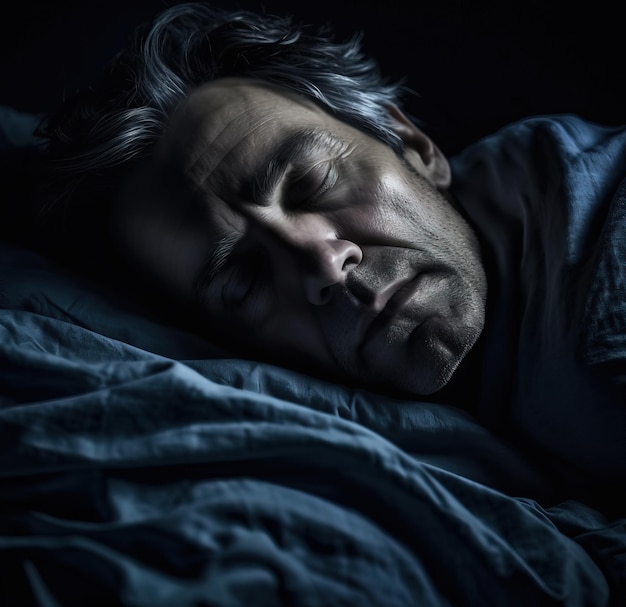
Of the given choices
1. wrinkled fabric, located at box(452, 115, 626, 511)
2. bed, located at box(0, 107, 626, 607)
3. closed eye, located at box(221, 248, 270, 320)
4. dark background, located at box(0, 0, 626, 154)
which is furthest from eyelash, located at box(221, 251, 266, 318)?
dark background, located at box(0, 0, 626, 154)

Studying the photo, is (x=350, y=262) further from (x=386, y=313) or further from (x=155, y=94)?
(x=155, y=94)

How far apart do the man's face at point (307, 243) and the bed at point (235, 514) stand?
0.83 feet

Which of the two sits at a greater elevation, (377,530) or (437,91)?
(437,91)

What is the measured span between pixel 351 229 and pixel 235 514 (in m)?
0.48

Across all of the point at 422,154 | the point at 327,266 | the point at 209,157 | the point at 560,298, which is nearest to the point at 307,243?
the point at 327,266

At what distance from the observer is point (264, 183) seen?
0.90 m

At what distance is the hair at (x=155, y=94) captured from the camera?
1.08 metres

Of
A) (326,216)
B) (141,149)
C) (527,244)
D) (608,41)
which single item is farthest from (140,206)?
(608,41)

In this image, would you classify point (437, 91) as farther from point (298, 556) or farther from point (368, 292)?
point (298, 556)

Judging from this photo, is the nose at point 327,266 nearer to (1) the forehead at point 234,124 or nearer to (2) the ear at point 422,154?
(1) the forehead at point 234,124

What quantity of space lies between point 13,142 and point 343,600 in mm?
1136

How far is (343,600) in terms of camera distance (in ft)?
1.66

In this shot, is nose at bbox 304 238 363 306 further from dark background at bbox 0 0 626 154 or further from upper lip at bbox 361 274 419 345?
dark background at bbox 0 0 626 154

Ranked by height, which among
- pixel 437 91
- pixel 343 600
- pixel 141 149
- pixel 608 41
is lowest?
pixel 343 600
